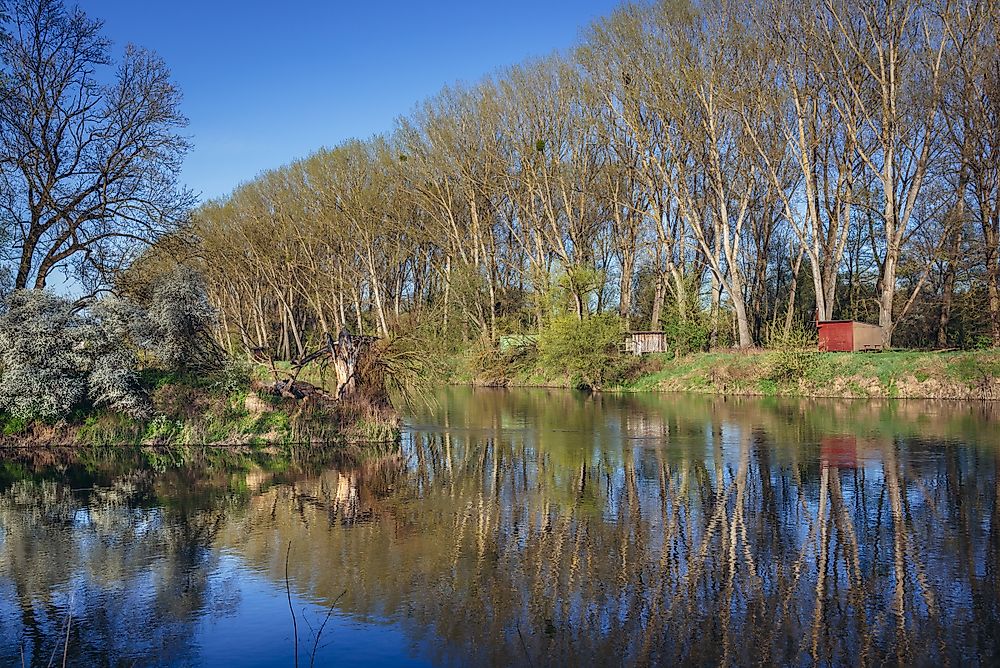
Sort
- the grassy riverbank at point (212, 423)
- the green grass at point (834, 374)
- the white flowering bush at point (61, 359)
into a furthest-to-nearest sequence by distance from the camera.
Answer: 1. the green grass at point (834, 374)
2. the grassy riverbank at point (212, 423)
3. the white flowering bush at point (61, 359)

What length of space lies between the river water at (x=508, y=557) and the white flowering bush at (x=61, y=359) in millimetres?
1758

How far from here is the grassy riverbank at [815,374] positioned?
33219 mm

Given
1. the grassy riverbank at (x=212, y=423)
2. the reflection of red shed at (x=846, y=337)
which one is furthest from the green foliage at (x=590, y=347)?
the grassy riverbank at (x=212, y=423)

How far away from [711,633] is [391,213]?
53.4 m

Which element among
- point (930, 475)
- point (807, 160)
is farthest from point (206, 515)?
point (807, 160)

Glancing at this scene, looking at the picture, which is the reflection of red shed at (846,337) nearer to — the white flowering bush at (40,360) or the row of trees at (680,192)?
the row of trees at (680,192)

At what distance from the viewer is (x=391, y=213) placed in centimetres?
5950

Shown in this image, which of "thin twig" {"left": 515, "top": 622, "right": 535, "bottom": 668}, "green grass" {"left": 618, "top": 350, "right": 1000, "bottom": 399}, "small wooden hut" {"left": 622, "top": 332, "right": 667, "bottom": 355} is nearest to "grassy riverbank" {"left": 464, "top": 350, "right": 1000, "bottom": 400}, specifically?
"green grass" {"left": 618, "top": 350, "right": 1000, "bottom": 399}

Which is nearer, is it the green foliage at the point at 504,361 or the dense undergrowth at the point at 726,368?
the dense undergrowth at the point at 726,368

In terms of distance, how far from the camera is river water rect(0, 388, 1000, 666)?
7.91 meters

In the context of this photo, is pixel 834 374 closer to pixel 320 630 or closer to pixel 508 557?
pixel 508 557

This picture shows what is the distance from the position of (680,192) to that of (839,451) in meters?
28.7

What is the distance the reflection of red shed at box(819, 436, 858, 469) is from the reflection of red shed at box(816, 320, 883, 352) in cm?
1839

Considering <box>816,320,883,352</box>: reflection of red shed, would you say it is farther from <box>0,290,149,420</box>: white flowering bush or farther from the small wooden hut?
<box>0,290,149,420</box>: white flowering bush
